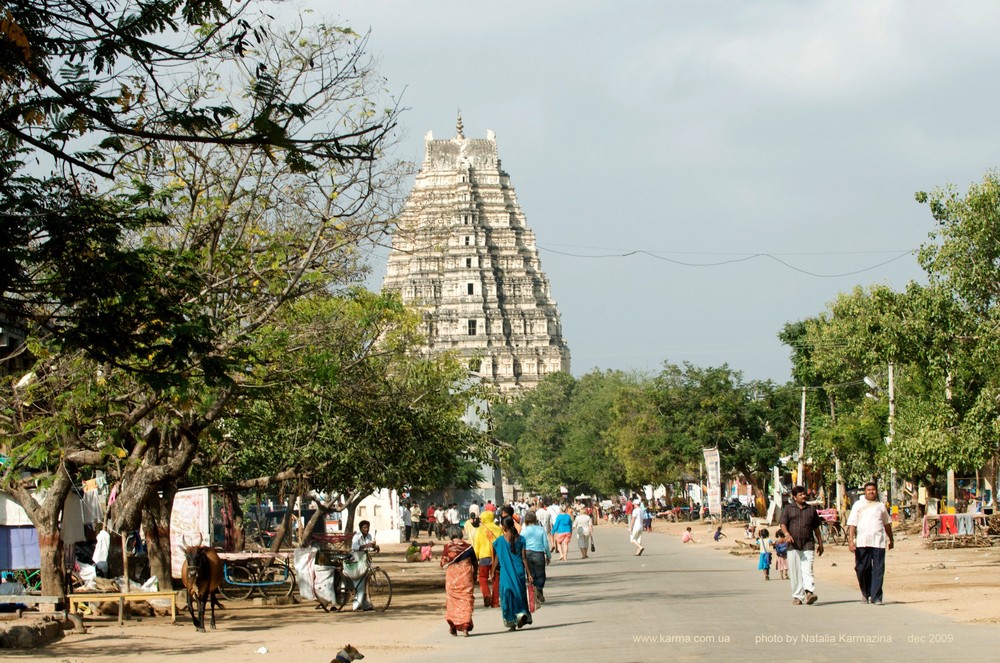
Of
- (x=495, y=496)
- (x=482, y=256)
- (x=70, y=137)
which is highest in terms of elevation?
(x=482, y=256)

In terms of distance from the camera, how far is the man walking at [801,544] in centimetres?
1456

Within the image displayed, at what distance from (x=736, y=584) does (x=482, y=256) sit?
99.7 metres

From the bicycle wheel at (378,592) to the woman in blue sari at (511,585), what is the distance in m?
4.00

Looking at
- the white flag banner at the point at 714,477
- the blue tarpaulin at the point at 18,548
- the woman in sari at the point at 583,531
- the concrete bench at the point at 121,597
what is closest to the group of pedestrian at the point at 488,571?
the concrete bench at the point at 121,597

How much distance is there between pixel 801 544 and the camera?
47.6 feet

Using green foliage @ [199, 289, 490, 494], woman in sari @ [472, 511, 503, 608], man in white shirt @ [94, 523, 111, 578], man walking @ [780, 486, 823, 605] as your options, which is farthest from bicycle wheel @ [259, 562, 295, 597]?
man walking @ [780, 486, 823, 605]

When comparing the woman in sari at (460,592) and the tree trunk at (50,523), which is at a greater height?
the tree trunk at (50,523)

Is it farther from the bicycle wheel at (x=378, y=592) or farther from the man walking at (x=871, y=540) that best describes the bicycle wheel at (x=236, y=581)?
the man walking at (x=871, y=540)

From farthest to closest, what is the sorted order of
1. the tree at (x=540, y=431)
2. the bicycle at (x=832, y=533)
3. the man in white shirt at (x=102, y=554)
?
the tree at (x=540, y=431) → the bicycle at (x=832, y=533) → the man in white shirt at (x=102, y=554)

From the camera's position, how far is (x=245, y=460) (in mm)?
22781

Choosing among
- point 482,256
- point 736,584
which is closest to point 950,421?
point 736,584

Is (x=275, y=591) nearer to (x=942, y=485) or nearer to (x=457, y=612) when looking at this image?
(x=457, y=612)

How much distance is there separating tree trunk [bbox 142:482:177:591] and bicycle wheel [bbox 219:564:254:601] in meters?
1.30

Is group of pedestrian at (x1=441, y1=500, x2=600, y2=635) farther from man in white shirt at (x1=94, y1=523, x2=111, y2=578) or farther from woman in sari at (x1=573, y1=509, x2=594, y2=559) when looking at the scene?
woman in sari at (x1=573, y1=509, x2=594, y2=559)
